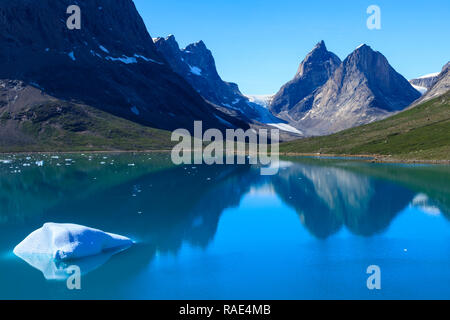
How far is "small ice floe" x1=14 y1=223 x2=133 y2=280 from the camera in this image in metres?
29.9

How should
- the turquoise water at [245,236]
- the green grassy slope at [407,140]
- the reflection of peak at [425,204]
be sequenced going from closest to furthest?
the turquoise water at [245,236]
the reflection of peak at [425,204]
the green grassy slope at [407,140]

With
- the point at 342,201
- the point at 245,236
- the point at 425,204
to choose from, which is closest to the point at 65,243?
the point at 245,236

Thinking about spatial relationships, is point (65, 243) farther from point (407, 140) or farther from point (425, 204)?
point (407, 140)

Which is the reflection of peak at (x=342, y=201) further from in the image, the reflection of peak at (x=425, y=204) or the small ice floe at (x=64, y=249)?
the small ice floe at (x=64, y=249)

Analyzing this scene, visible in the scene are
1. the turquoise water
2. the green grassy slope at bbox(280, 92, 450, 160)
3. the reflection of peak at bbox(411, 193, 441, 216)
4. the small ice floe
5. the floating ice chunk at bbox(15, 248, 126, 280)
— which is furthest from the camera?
the green grassy slope at bbox(280, 92, 450, 160)

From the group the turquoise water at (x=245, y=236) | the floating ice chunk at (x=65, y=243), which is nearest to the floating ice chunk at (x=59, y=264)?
the turquoise water at (x=245, y=236)

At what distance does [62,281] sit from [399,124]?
190 metres

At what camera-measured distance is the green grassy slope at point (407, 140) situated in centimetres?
13361

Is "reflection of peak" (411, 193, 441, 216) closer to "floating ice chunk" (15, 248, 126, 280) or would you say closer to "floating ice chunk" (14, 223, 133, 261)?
"floating ice chunk" (14, 223, 133, 261)

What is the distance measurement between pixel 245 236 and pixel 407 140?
132 m

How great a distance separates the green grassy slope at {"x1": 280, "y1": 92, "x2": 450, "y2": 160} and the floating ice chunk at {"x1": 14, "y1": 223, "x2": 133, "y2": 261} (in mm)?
113488

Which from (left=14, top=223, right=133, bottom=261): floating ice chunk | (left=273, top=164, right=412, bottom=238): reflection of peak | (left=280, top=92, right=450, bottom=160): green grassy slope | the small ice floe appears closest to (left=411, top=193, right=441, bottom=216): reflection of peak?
(left=273, top=164, right=412, bottom=238): reflection of peak
